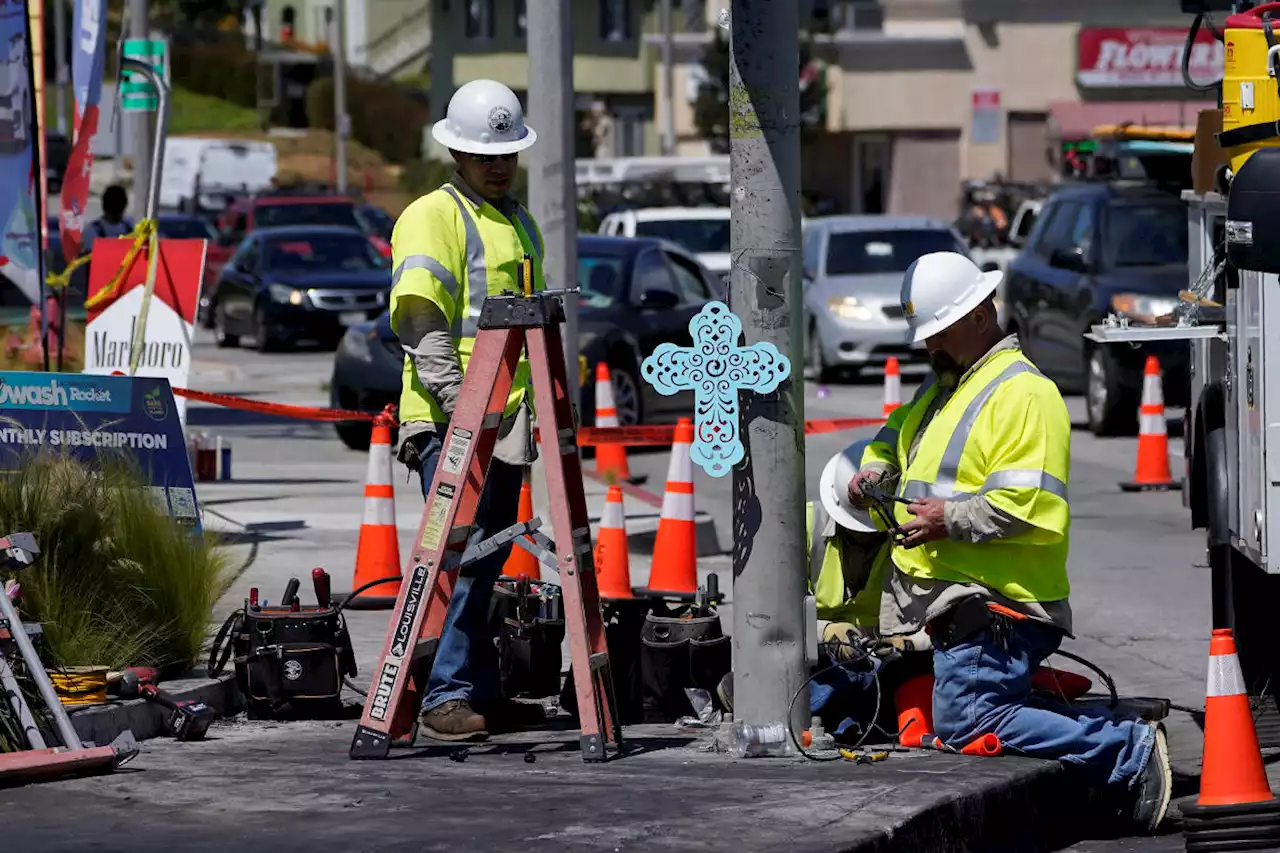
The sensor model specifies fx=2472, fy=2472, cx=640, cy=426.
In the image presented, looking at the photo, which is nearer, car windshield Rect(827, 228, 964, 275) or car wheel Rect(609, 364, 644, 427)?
car wheel Rect(609, 364, 644, 427)

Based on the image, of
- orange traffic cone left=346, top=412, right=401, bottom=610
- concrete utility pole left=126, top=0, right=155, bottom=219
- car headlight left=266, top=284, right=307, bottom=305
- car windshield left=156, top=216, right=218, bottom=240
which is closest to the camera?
orange traffic cone left=346, top=412, right=401, bottom=610

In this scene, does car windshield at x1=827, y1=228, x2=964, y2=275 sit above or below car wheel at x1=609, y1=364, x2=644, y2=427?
above

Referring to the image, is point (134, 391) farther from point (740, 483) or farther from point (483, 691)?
point (740, 483)

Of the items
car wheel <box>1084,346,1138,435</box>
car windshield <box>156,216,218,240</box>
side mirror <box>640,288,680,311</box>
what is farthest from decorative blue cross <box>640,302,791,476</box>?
car windshield <box>156,216,218,240</box>

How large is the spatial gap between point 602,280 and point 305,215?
71.1 ft

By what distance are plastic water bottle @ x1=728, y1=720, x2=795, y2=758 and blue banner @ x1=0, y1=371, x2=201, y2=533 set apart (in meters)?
3.27

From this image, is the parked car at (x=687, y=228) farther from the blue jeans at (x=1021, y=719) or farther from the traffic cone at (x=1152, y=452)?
the blue jeans at (x=1021, y=719)

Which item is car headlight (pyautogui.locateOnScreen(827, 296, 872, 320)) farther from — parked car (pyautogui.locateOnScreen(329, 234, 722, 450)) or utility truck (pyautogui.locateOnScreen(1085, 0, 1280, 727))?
utility truck (pyautogui.locateOnScreen(1085, 0, 1280, 727))

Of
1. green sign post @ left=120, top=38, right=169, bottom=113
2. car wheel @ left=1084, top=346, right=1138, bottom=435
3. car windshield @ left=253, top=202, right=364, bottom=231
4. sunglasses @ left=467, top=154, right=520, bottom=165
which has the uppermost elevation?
green sign post @ left=120, top=38, right=169, bottom=113

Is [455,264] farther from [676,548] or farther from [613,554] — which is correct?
[676,548]

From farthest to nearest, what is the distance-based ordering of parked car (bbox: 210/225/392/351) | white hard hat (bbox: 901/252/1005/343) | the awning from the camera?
1. the awning
2. parked car (bbox: 210/225/392/351)
3. white hard hat (bbox: 901/252/1005/343)

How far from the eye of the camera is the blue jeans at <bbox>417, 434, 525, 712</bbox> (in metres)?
7.60

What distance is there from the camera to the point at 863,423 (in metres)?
13.9

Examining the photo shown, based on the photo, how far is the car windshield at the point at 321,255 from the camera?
104 feet
